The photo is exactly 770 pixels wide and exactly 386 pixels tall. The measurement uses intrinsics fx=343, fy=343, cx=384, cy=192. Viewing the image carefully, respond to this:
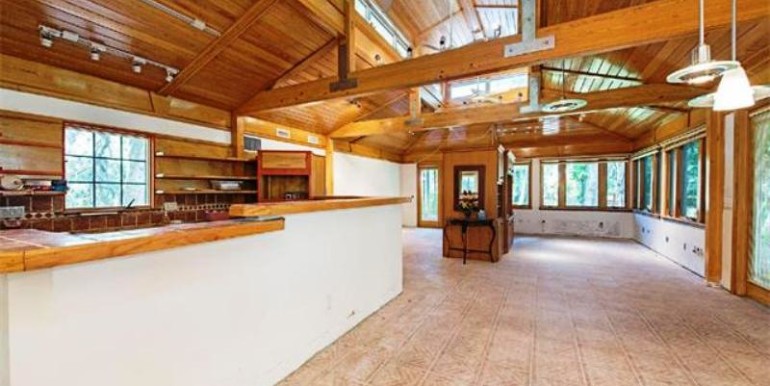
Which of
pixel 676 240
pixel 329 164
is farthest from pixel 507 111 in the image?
pixel 329 164

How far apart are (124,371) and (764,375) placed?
3940 millimetres

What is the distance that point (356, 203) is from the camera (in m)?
3.24

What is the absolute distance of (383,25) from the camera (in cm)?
625

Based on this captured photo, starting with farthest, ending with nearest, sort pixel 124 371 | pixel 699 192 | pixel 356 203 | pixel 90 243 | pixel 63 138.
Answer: pixel 699 192, pixel 63 138, pixel 356 203, pixel 124 371, pixel 90 243

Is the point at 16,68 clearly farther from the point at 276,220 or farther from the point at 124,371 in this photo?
the point at 124,371

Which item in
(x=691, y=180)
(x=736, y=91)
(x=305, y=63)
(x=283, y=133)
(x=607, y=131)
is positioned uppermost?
(x=305, y=63)

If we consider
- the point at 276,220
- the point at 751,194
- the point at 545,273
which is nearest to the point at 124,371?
the point at 276,220

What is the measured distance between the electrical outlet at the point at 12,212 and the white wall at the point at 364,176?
19.4ft

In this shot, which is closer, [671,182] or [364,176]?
[671,182]

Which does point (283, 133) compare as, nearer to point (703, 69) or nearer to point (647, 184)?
point (703, 69)

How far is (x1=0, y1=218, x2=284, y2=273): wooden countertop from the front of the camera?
3.84 feet

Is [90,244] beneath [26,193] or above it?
beneath

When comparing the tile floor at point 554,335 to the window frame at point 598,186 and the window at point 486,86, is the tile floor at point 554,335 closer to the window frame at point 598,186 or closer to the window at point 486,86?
the window frame at point 598,186

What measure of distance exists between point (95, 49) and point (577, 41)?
5011 mm
